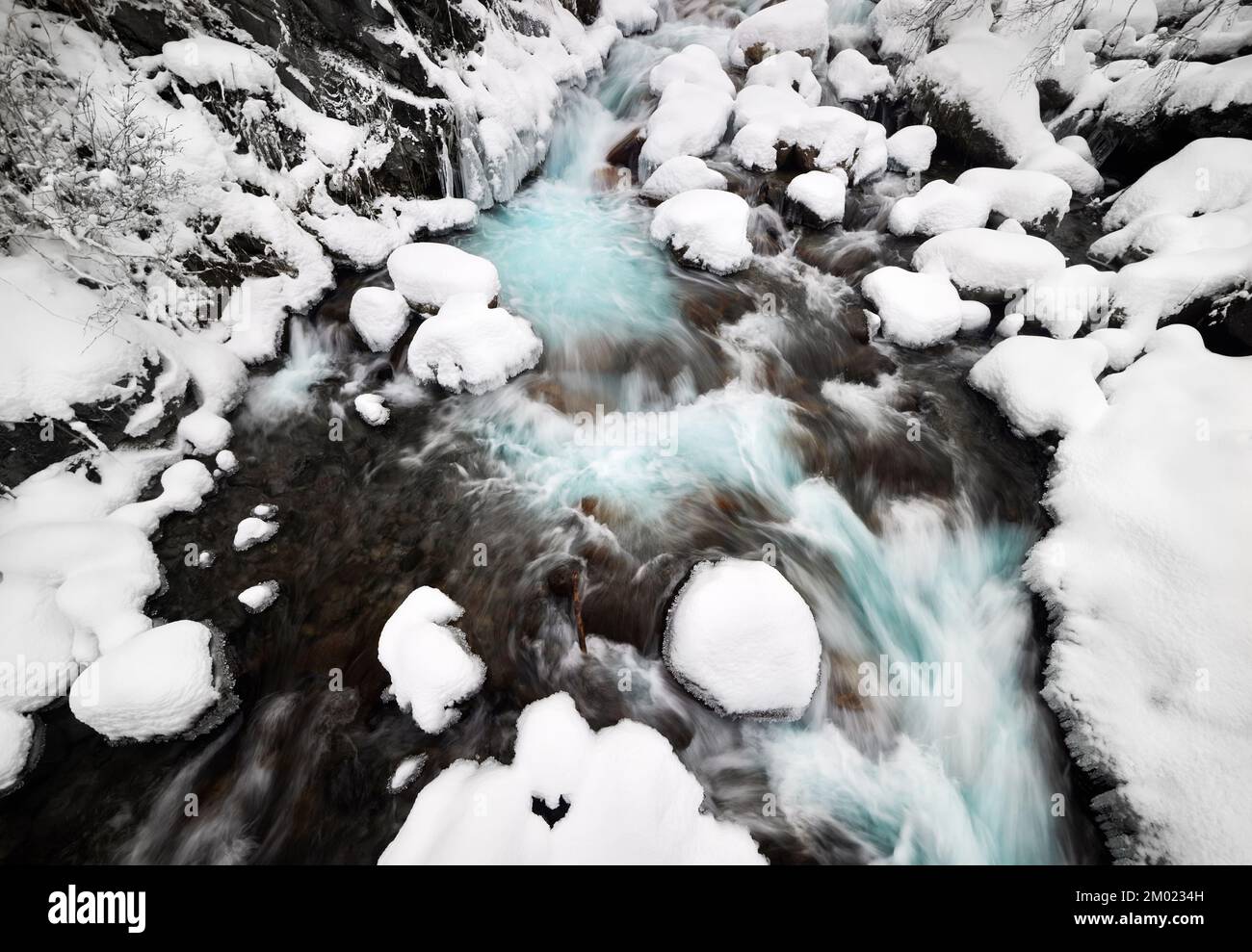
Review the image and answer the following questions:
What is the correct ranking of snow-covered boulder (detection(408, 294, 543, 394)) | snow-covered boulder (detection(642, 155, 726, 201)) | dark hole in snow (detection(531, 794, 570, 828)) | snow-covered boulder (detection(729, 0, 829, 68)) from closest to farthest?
dark hole in snow (detection(531, 794, 570, 828)), snow-covered boulder (detection(408, 294, 543, 394)), snow-covered boulder (detection(642, 155, 726, 201)), snow-covered boulder (detection(729, 0, 829, 68))

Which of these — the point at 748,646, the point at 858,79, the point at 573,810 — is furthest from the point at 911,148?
the point at 573,810

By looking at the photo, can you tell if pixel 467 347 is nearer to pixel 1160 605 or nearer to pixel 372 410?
pixel 372 410

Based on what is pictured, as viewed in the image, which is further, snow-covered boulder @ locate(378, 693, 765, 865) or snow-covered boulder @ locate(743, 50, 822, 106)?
snow-covered boulder @ locate(743, 50, 822, 106)

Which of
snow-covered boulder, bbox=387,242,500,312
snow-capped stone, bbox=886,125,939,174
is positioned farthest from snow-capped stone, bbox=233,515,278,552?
snow-capped stone, bbox=886,125,939,174

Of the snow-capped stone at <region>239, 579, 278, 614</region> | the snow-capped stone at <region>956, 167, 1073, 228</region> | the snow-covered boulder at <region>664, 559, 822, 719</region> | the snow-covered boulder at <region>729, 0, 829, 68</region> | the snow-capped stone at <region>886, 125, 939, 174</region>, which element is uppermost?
the snow-covered boulder at <region>729, 0, 829, 68</region>

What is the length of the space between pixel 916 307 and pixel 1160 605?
4.12 metres

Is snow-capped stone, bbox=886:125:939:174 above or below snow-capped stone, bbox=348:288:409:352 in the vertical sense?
above

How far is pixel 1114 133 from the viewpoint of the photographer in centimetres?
922

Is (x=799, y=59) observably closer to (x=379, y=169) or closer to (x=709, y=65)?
(x=709, y=65)

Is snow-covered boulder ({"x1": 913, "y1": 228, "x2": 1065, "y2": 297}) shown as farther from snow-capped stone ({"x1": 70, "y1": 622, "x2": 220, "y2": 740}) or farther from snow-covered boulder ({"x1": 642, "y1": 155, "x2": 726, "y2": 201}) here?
snow-capped stone ({"x1": 70, "y1": 622, "x2": 220, "y2": 740})

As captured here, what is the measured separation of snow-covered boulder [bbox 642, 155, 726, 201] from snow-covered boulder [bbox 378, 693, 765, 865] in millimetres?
7813

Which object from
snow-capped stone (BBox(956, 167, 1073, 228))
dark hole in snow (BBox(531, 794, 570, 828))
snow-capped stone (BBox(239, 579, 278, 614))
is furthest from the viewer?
snow-capped stone (BBox(956, 167, 1073, 228))

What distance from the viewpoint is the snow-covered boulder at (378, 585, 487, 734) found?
11.8 feet
